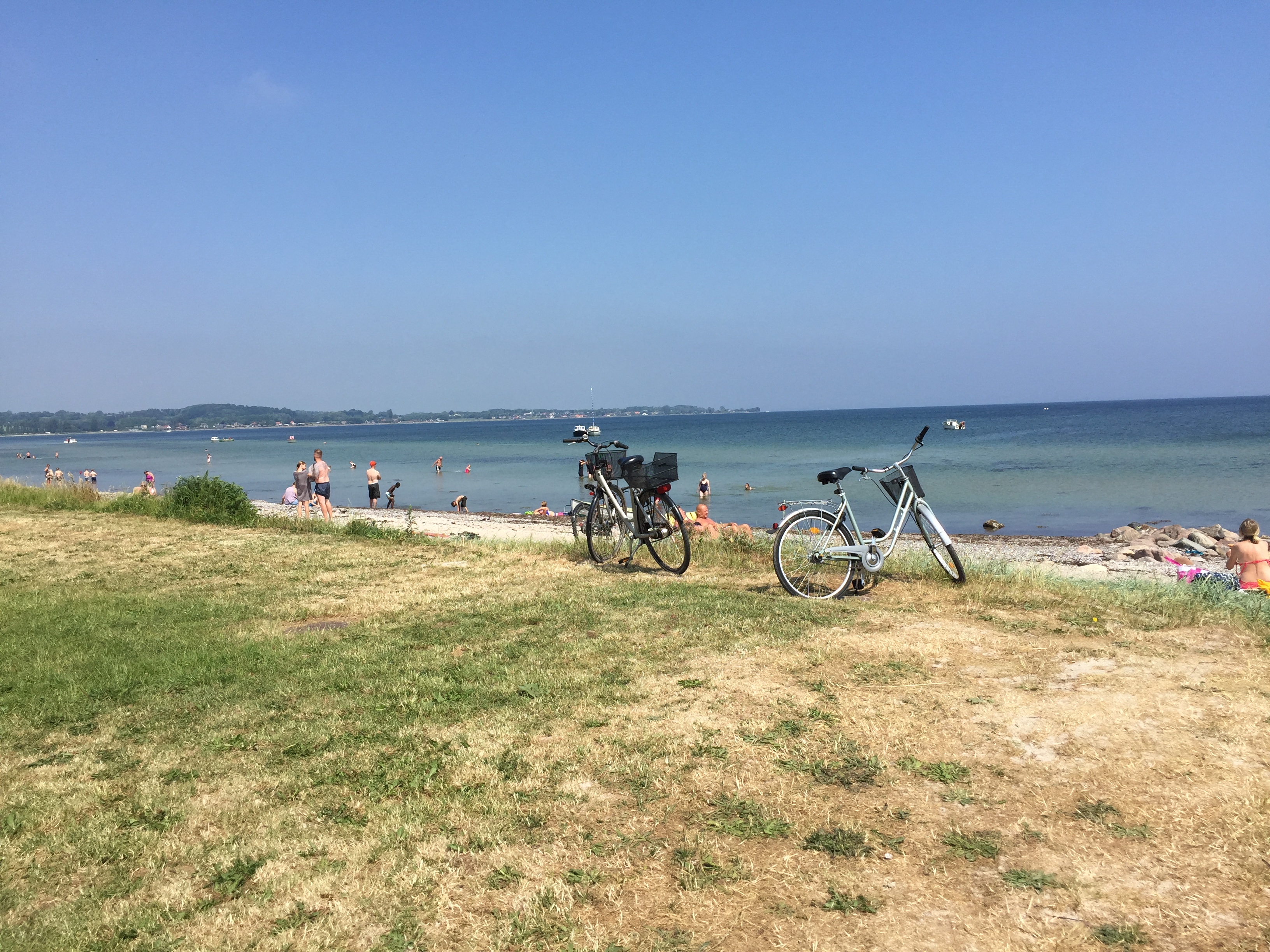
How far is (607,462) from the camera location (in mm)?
9828

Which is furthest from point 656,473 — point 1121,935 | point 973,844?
point 1121,935

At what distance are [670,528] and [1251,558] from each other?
660 cm

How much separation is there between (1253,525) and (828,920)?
31.2 feet

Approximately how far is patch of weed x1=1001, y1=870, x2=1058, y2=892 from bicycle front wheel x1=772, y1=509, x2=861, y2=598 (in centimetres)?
477

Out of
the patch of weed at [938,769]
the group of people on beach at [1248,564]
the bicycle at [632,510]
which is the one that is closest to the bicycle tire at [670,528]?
the bicycle at [632,510]

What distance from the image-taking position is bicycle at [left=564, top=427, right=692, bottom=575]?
30.6 feet

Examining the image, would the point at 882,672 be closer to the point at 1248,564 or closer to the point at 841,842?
the point at 841,842

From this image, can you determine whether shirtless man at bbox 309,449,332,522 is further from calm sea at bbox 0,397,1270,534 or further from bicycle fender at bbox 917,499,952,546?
bicycle fender at bbox 917,499,952,546

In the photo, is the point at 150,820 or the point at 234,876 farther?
the point at 150,820

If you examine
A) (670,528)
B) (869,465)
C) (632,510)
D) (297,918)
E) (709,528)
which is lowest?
(869,465)

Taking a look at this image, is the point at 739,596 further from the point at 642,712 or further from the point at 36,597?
the point at 36,597

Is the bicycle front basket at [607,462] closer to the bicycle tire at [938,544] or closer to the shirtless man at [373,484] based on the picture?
the bicycle tire at [938,544]

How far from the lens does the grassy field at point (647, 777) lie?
303cm

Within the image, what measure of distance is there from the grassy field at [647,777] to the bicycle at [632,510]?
6.32 ft
